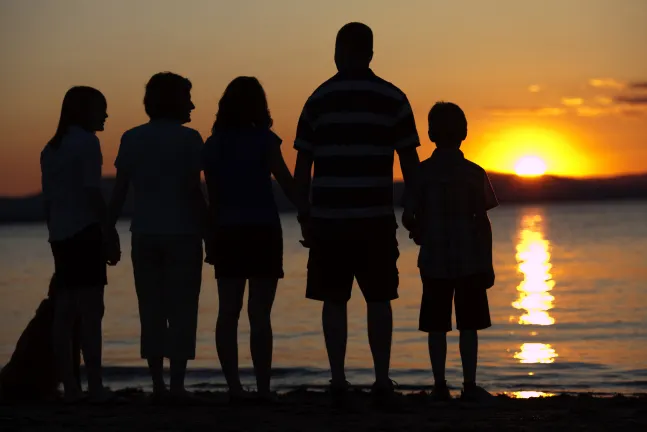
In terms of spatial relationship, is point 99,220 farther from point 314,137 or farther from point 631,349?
point 631,349

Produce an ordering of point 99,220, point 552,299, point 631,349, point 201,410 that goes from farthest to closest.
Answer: point 552,299
point 631,349
point 99,220
point 201,410

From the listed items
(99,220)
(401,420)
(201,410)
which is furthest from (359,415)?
(99,220)

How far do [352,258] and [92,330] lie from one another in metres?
1.78

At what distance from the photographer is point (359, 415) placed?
5.90 m

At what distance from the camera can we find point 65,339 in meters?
6.72

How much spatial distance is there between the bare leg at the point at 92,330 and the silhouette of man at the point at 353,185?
1.42m

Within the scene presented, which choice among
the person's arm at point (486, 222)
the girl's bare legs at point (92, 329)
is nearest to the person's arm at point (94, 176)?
the girl's bare legs at point (92, 329)

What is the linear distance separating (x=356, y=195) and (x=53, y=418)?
218 cm

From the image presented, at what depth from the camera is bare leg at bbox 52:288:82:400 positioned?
668 centimetres

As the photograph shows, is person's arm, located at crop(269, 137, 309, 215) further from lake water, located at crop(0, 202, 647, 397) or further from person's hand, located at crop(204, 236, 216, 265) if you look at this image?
lake water, located at crop(0, 202, 647, 397)

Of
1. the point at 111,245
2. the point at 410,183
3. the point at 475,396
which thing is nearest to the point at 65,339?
the point at 111,245

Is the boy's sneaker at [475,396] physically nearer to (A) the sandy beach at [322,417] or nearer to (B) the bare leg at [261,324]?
(A) the sandy beach at [322,417]

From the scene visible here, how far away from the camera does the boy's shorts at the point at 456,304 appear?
22.0ft

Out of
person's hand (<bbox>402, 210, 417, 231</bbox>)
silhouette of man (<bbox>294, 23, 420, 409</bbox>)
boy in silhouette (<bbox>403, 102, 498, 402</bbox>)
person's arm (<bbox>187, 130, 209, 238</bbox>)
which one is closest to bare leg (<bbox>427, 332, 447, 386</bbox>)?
boy in silhouette (<bbox>403, 102, 498, 402</bbox>)
